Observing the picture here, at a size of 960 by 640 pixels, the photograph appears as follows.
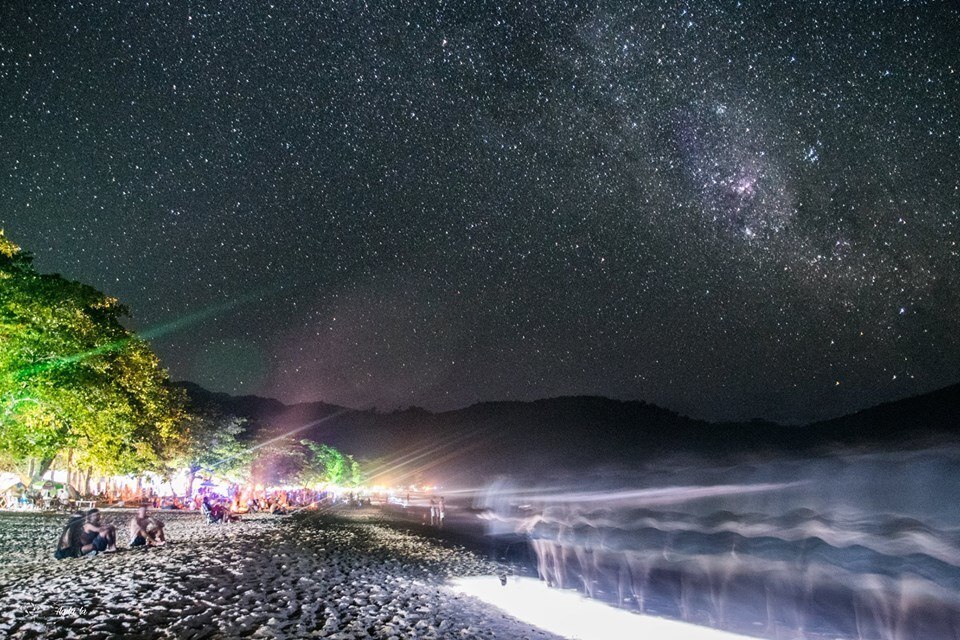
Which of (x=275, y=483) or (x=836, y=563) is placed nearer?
(x=836, y=563)

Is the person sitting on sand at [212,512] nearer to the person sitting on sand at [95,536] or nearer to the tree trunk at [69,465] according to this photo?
the tree trunk at [69,465]

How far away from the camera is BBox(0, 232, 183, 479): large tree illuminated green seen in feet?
62.6

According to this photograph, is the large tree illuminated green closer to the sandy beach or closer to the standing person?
the sandy beach

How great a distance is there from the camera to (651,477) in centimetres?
2442

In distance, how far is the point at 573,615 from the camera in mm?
14680

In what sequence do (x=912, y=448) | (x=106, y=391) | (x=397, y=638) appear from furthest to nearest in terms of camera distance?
(x=106, y=391) → (x=912, y=448) → (x=397, y=638)

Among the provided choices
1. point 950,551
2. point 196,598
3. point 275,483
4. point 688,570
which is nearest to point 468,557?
point 688,570

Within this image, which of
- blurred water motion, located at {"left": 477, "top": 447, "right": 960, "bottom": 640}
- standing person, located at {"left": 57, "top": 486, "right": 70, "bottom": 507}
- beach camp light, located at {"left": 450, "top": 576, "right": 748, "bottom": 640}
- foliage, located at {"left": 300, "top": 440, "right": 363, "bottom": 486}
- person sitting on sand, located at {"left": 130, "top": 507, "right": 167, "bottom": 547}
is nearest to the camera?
blurred water motion, located at {"left": 477, "top": 447, "right": 960, "bottom": 640}

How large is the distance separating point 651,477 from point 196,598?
58.7 ft

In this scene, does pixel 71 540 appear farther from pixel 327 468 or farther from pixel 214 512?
pixel 327 468

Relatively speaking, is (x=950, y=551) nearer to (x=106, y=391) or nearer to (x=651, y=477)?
(x=651, y=477)

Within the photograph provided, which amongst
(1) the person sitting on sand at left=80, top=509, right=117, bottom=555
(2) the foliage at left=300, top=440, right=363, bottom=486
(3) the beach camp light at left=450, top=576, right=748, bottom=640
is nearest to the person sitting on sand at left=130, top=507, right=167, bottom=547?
(1) the person sitting on sand at left=80, top=509, right=117, bottom=555

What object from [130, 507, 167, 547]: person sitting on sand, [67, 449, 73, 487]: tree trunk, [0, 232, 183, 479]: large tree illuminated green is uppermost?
[0, 232, 183, 479]: large tree illuminated green

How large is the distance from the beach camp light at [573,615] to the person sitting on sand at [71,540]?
1118 cm
